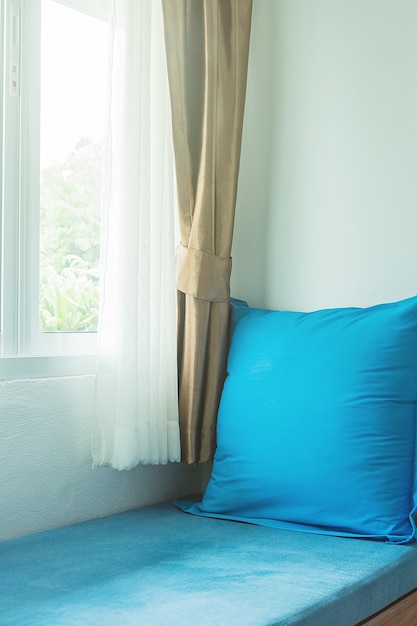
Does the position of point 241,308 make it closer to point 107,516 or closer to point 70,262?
point 70,262

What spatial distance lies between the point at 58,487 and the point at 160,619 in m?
0.70

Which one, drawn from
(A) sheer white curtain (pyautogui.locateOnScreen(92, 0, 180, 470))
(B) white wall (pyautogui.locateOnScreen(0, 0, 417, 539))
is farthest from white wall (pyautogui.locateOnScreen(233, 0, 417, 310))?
(A) sheer white curtain (pyautogui.locateOnScreen(92, 0, 180, 470))

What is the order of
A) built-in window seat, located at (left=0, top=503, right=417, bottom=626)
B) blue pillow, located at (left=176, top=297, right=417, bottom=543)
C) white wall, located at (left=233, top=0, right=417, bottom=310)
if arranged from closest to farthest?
built-in window seat, located at (left=0, top=503, right=417, bottom=626) → blue pillow, located at (left=176, top=297, right=417, bottom=543) → white wall, located at (left=233, top=0, right=417, bottom=310)

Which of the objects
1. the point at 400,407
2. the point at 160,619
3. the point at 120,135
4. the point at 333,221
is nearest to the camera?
the point at 160,619

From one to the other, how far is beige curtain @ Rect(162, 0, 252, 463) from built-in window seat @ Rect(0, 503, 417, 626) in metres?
0.39

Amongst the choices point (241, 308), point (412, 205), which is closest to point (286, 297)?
point (241, 308)

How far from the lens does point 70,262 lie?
201 centimetres

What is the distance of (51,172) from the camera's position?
6.44ft

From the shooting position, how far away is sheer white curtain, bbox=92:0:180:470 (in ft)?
6.38

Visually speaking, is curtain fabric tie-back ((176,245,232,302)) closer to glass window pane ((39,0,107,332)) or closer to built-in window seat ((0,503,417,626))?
glass window pane ((39,0,107,332))

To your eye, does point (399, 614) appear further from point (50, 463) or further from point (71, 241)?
point (71, 241)

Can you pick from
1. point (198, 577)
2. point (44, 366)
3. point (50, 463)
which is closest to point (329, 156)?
point (44, 366)

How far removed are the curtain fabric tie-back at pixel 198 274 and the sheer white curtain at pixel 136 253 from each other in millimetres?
47

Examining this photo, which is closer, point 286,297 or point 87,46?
point 87,46
